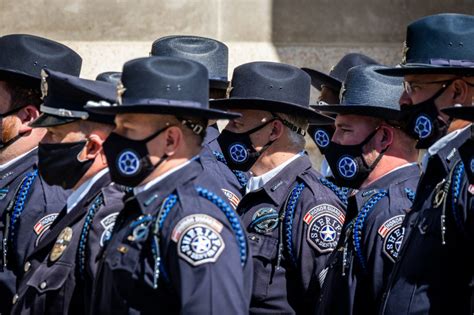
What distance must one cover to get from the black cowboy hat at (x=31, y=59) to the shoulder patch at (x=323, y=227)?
5.22ft

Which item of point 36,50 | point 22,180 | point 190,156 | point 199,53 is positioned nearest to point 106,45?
point 199,53

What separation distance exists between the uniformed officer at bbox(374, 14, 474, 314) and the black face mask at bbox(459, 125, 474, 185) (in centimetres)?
5

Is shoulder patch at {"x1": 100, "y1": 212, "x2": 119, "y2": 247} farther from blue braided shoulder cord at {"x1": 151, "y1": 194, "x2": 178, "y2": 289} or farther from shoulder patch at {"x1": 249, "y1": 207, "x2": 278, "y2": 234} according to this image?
shoulder patch at {"x1": 249, "y1": 207, "x2": 278, "y2": 234}

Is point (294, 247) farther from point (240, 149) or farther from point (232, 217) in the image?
point (232, 217)

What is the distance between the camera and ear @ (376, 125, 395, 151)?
236 inches

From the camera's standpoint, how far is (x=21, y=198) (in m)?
5.88

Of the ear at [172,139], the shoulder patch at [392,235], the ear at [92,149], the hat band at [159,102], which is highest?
the hat band at [159,102]

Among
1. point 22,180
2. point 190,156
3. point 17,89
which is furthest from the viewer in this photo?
point 17,89

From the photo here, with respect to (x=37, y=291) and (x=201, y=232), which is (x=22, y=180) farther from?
(x=201, y=232)

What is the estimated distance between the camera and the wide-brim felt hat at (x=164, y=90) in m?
4.51

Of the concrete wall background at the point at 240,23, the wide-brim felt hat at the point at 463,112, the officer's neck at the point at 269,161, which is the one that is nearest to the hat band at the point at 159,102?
the wide-brim felt hat at the point at 463,112

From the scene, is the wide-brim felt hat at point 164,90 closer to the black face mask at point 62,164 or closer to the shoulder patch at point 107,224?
the shoulder patch at point 107,224

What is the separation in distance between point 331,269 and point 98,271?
1.36 meters

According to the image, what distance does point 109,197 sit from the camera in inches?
204
